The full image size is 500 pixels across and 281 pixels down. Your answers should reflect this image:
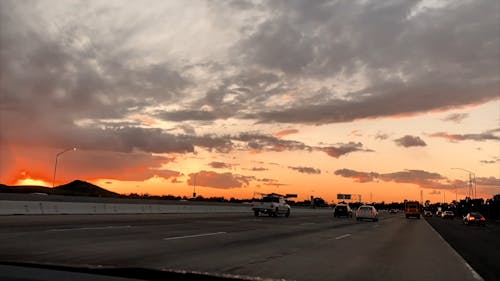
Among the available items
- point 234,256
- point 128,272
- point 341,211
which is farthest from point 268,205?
point 128,272

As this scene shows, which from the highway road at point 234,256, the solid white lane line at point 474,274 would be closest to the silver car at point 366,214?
the highway road at point 234,256

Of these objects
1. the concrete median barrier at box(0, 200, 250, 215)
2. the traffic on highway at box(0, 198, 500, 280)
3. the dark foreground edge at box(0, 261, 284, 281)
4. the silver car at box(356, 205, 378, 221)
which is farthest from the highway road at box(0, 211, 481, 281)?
the silver car at box(356, 205, 378, 221)

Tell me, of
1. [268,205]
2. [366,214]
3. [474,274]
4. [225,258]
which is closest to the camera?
[474,274]

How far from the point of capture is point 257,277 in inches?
349

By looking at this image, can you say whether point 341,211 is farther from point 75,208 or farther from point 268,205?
point 75,208

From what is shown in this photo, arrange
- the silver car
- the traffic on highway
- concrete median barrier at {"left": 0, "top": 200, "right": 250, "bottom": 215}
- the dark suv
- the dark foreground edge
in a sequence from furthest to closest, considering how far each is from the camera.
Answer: the dark suv, the silver car, concrete median barrier at {"left": 0, "top": 200, "right": 250, "bottom": 215}, the traffic on highway, the dark foreground edge

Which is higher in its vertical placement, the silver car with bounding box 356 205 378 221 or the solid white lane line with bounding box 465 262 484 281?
the silver car with bounding box 356 205 378 221

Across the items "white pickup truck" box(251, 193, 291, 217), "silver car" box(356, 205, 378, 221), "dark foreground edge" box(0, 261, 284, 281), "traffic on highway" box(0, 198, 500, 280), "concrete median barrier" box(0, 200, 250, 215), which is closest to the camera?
"dark foreground edge" box(0, 261, 284, 281)

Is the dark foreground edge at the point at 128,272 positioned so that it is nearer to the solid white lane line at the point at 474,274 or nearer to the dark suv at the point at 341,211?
the solid white lane line at the point at 474,274

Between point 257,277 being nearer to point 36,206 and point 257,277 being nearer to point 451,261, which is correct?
point 451,261

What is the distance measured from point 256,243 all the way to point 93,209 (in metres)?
21.9

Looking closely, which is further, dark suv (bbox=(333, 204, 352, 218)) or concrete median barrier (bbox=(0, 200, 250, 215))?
dark suv (bbox=(333, 204, 352, 218))

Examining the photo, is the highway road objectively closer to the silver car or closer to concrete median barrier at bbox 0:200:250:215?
concrete median barrier at bbox 0:200:250:215

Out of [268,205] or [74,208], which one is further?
[268,205]
